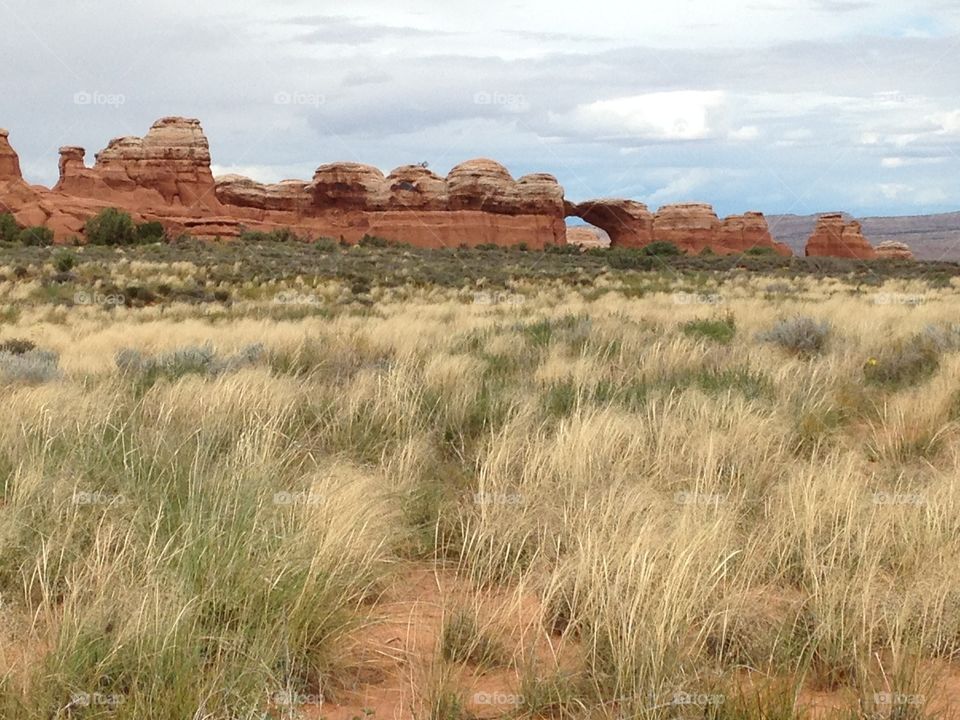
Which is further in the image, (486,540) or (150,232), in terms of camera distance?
(150,232)

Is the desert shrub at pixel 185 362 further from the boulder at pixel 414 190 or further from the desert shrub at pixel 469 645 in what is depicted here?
the boulder at pixel 414 190

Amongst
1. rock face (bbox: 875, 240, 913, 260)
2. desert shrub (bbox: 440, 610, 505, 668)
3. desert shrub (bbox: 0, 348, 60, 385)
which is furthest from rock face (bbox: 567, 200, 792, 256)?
desert shrub (bbox: 440, 610, 505, 668)

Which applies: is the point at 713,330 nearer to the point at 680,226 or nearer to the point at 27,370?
the point at 27,370

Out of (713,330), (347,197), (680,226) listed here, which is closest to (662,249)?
(680,226)

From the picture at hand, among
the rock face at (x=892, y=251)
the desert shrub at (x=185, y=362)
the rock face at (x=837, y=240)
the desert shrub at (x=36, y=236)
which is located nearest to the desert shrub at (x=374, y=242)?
the desert shrub at (x=36, y=236)

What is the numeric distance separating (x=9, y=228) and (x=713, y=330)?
5100 cm

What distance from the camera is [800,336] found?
1085 cm

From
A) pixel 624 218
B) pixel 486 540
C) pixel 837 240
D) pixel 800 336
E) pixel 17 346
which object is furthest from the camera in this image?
pixel 837 240

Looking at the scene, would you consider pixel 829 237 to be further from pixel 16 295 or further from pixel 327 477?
pixel 327 477

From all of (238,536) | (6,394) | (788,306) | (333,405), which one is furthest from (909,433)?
(788,306)

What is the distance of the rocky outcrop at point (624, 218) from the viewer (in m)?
82.2

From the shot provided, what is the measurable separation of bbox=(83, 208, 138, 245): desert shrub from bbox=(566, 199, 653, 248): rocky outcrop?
133ft

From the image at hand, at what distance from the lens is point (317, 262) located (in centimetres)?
3622

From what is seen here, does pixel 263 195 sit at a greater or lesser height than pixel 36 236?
greater
